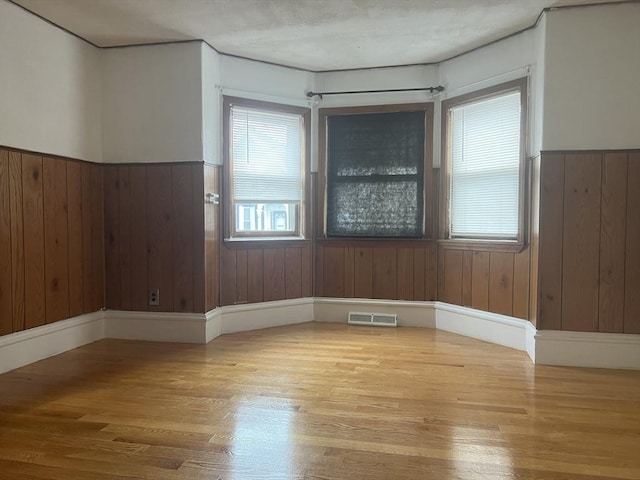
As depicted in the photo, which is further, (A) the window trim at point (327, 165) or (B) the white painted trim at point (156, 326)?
(A) the window trim at point (327, 165)

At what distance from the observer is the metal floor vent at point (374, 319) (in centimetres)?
468

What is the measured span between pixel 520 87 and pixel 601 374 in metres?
2.24

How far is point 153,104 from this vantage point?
4.05 m

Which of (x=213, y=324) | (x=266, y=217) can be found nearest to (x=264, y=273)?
(x=266, y=217)

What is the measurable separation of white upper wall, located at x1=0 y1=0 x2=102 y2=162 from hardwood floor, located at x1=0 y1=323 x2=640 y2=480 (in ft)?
5.45

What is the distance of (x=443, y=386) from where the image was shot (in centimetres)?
299

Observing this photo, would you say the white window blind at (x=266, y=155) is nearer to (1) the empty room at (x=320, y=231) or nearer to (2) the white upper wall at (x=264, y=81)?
(1) the empty room at (x=320, y=231)

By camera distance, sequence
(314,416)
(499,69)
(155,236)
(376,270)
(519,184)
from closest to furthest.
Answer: (314,416) → (519,184) → (499,69) → (155,236) → (376,270)

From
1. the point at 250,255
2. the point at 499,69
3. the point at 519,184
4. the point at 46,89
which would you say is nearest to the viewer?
the point at 46,89

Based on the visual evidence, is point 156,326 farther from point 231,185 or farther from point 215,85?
point 215,85

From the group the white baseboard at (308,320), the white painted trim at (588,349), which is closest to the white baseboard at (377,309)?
the white baseboard at (308,320)

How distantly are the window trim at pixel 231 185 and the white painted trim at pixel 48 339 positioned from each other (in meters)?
1.36

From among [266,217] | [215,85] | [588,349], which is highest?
[215,85]

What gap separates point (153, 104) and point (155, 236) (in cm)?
113
